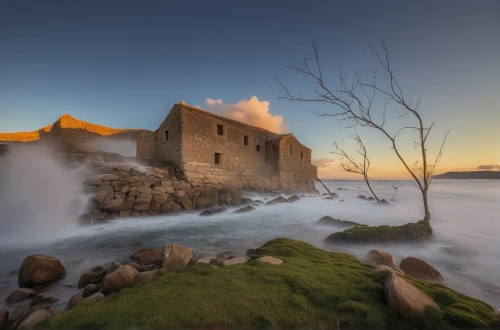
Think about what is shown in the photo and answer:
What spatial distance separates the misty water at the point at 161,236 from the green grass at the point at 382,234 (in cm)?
24

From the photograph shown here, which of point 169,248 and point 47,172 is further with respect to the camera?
point 47,172

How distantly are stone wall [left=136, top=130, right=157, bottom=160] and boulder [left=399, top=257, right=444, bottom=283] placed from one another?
17.3 m

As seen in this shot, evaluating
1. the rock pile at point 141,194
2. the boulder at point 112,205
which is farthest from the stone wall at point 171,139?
the boulder at point 112,205

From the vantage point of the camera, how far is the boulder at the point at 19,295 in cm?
345

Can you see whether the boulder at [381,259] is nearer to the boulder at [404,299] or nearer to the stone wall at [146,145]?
the boulder at [404,299]

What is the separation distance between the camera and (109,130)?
73.6 feet

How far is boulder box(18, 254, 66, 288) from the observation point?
383cm

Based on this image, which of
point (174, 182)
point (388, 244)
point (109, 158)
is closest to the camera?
point (388, 244)

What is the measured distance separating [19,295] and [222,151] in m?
13.8

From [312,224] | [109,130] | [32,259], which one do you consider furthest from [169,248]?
[109,130]

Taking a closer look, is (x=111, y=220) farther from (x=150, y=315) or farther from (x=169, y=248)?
(x=150, y=315)

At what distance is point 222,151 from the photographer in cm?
1669

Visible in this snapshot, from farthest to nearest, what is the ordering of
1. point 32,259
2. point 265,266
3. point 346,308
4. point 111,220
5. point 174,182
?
point 174,182 → point 111,220 → point 32,259 → point 265,266 → point 346,308

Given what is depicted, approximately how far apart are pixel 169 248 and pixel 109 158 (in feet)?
42.2
